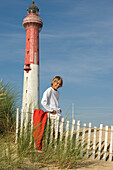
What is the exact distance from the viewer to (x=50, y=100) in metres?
6.43

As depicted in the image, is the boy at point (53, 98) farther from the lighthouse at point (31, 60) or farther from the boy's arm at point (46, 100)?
the lighthouse at point (31, 60)

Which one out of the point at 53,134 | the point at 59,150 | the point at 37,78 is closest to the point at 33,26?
the point at 37,78

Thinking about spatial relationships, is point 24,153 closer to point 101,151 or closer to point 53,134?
point 53,134

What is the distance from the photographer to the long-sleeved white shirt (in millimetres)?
6242

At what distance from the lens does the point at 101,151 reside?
7.64 meters

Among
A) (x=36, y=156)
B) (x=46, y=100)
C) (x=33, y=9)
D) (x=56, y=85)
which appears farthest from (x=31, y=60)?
(x=36, y=156)

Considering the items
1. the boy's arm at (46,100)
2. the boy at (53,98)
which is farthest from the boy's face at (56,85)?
the boy's arm at (46,100)

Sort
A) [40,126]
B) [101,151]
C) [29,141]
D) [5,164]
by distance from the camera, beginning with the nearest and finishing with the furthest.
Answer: [5,164], [29,141], [40,126], [101,151]

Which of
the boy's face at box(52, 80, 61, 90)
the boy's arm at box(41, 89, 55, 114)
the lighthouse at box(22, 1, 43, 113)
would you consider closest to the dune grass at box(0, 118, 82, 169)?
the boy's arm at box(41, 89, 55, 114)

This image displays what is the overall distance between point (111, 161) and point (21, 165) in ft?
10.7

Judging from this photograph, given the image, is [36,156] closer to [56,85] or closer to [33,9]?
[56,85]

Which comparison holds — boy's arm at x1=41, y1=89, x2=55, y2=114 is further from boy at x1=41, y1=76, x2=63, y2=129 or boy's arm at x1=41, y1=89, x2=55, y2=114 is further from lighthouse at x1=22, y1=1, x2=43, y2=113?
lighthouse at x1=22, y1=1, x2=43, y2=113

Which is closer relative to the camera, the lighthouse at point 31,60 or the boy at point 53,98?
the boy at point 53,98

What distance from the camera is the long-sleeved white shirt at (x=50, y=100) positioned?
20.5 feet
